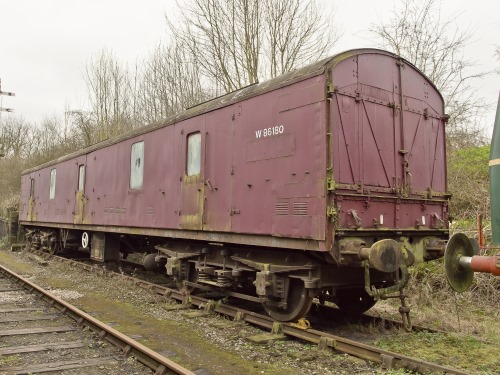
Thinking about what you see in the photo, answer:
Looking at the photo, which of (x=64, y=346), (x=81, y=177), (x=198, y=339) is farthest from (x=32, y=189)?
(x=198, y=339)

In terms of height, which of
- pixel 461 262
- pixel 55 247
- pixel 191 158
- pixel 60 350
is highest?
pixel 191 158

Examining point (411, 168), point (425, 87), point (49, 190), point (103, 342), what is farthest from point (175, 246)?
point (49, 190)

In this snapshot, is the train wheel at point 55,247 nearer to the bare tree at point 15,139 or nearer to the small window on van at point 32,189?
the small window on van at point 32,189

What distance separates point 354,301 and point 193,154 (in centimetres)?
373

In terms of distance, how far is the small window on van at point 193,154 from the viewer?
25.9 ft

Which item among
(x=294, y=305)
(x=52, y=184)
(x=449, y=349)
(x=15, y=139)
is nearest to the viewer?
(x=449, y=349)

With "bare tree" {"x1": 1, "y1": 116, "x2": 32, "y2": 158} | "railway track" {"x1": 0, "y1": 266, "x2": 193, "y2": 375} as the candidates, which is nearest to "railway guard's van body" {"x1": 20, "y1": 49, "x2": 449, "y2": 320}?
"railway track" {"x1": 0, "y1": 266, "x2": 193, "y2": 375}

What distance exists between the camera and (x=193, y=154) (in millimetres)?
8070

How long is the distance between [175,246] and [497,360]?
5.85 m

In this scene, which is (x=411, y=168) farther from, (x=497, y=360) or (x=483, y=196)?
(x=483, y=196)

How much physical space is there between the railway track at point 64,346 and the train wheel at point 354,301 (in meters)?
3.42

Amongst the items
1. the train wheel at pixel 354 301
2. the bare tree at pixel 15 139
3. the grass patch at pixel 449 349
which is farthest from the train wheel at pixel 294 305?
the bare tree at pixel 15 139

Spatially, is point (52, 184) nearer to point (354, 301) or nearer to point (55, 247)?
point (55, 247)

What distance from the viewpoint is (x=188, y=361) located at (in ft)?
16.4
